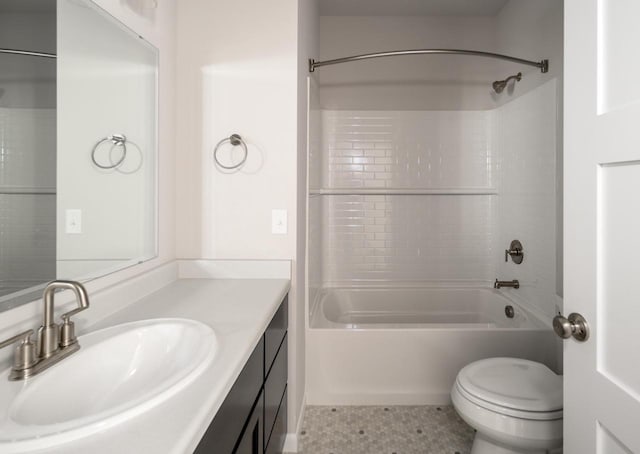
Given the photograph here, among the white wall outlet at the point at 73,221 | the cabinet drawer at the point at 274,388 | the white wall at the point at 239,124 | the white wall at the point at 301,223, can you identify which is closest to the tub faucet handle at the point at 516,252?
the white wall at the point at 301,223

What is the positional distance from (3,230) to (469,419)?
167 centimetres

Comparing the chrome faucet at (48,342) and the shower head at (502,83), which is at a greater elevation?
the shower head at (502,83)

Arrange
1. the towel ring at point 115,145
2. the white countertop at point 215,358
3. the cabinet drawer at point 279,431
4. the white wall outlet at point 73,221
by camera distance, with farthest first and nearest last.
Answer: the cabinet drawer at point 279,431
the towel ring at point 115,145
the white wall outlet at point 73,221
the white countertop at point 215,358

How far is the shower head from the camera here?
2.77 m

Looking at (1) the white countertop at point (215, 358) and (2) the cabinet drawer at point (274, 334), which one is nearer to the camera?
(1) the white countertop at point (215, 358)

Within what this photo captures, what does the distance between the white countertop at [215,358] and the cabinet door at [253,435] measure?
0.23 m

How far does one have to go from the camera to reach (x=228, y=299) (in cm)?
146

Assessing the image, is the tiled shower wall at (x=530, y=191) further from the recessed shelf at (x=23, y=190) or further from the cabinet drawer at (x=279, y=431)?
the recessed shelf at (x=23, y=190)

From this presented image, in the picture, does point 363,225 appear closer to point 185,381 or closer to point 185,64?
point 185,64

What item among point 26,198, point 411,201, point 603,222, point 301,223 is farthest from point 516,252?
point 26,198

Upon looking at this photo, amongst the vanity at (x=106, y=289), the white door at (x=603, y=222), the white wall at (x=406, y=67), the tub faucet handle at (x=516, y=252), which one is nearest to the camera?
the vanity at (x=106, y=289)

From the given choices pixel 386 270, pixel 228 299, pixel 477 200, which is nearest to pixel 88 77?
pixel 228 299

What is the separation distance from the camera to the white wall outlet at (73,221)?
1134 mm

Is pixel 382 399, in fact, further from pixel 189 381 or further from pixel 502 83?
pixel 502 83
